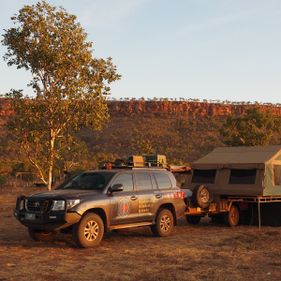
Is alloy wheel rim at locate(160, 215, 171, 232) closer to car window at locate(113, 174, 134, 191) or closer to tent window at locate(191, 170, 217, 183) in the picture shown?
car window at locate(113, 174, 134, 191)

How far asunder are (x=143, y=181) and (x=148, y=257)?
3.08 m

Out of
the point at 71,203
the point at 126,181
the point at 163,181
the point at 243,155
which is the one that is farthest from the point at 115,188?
the point at 243,155

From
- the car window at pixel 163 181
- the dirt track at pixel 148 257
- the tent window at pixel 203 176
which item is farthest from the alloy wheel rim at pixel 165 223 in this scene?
the tent window at pixel 203 176

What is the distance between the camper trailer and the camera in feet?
46.6

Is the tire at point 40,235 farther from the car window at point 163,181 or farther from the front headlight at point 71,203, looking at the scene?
the car window at point 163,181

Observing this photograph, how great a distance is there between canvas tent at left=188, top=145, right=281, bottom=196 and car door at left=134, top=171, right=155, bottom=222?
3630mm

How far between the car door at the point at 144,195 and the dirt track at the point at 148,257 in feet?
2.05

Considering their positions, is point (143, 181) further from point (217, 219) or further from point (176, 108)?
point (176, 108)

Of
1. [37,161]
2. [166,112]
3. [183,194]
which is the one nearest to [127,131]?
[166,112]

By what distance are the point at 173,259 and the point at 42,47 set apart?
1055 cm

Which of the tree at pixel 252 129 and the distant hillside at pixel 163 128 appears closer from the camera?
the tree at pixel 252 129

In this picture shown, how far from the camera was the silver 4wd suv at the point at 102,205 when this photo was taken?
10312 millimetres

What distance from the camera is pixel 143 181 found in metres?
12.2

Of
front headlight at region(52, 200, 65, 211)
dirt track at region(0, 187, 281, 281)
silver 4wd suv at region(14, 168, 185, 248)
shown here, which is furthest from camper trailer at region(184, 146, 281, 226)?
front headlight at region(52, 200, 65, 211)
